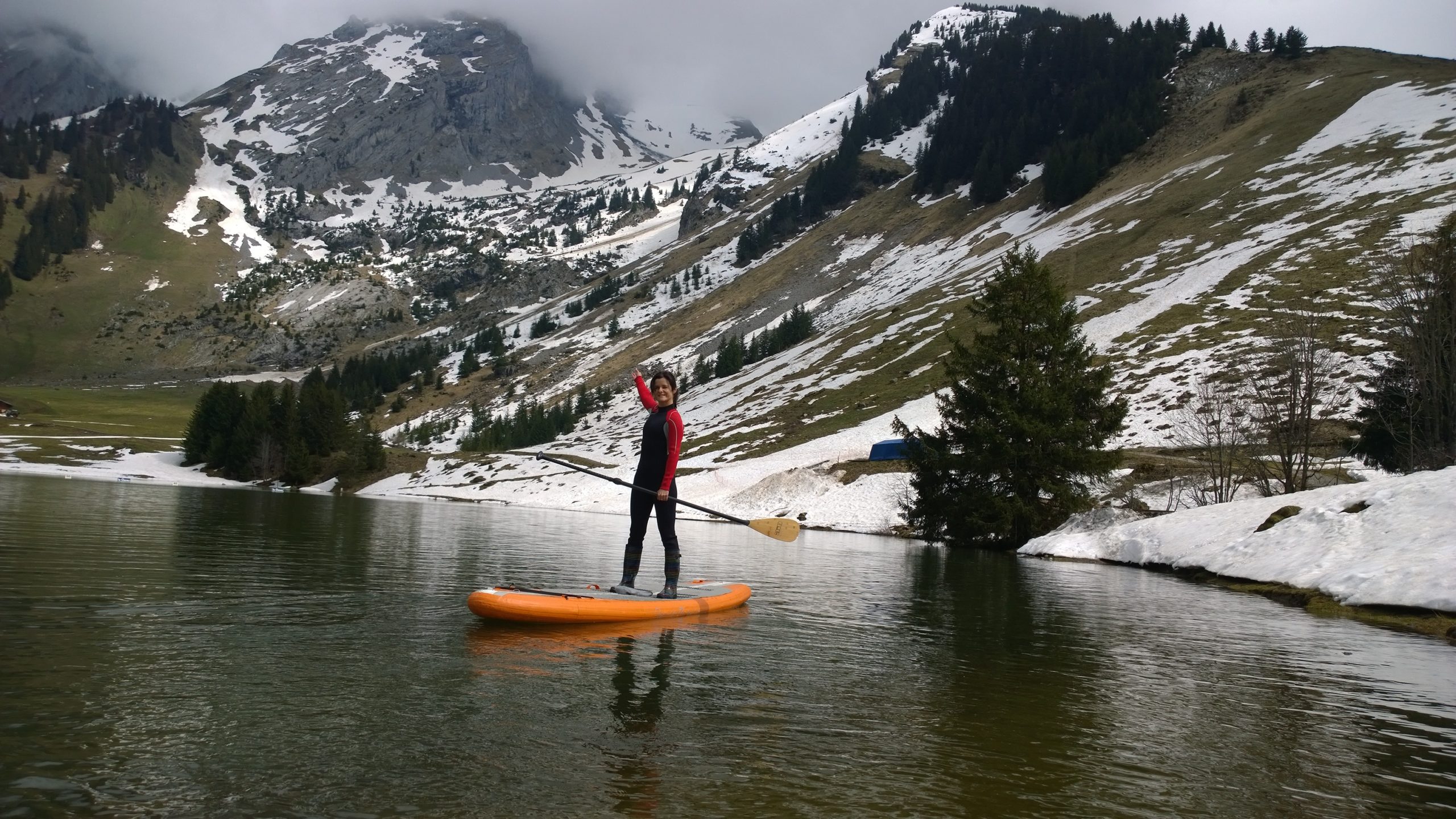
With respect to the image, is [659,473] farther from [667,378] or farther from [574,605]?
[574,605]

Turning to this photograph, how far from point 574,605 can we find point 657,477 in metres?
3.02

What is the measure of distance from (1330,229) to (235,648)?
9848 cm

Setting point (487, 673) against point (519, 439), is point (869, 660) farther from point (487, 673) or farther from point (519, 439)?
point (519, 439)

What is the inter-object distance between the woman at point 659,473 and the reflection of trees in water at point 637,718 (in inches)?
103

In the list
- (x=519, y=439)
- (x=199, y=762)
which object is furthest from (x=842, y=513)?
(x=519, y=439)

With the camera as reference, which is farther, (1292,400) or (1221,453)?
(1221,453)

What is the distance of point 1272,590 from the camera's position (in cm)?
2214

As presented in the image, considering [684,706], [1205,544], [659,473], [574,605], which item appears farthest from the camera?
[1205,544]

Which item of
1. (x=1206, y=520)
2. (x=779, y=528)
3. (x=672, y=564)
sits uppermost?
(x=1206, y=520)

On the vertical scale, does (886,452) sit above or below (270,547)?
above

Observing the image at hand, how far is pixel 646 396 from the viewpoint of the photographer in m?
14.9

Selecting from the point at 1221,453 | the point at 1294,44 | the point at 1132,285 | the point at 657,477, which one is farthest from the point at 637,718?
the point at 1294,44

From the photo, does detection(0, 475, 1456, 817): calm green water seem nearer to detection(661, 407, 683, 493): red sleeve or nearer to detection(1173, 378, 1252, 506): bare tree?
detection(661, 407, 683, 493): red sleeve

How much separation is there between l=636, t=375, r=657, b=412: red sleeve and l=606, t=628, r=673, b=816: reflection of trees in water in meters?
4.22
